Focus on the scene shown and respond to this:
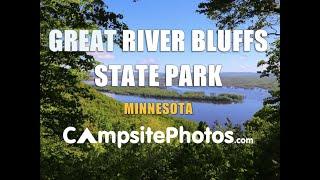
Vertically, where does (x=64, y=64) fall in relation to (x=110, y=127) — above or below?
above

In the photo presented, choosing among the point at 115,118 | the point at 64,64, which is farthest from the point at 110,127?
the point at 64,64

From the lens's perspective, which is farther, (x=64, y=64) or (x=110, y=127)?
(x=64, y=64)

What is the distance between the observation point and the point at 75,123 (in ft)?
15.8

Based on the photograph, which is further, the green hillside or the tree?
the tree

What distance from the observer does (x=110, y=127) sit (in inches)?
181

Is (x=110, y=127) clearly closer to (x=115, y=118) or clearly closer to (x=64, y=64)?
(x=115, y=118)

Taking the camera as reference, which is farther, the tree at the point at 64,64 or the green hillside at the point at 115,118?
the tree at the point at 64,64

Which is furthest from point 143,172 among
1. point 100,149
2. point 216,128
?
point 216,128

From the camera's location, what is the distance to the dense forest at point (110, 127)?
4699 millimetres

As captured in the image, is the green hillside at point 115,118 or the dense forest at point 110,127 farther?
the dense forest at point 110,127

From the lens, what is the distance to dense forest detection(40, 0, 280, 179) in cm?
470
